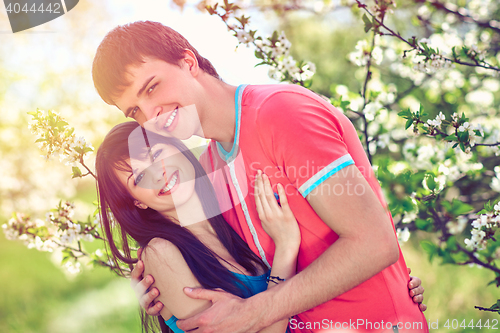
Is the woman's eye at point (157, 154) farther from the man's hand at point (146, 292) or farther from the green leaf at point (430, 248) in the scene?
the green leaf at point (430, 248)

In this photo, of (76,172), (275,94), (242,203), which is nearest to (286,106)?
(275,94)

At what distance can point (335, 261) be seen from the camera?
1.28 meters

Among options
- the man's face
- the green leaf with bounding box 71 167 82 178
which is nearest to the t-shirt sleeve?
the man's face

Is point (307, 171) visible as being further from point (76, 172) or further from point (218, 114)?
point (76, 172)

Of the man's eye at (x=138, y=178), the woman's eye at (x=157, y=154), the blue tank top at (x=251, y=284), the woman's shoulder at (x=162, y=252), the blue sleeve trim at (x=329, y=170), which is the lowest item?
the blue tank top at (x=251, y=284)

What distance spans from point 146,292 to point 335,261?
0.96 metres

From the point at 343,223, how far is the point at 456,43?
254cm

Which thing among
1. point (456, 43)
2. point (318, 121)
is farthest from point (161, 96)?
point (456, 43)

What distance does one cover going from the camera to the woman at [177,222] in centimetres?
152

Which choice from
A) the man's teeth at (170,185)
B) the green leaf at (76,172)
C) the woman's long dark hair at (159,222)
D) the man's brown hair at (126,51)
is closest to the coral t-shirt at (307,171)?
the woman's long dark hair at (159,222)

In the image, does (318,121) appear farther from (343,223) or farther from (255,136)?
(343,223)

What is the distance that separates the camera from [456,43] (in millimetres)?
2852

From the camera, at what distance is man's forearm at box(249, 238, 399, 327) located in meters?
1.25

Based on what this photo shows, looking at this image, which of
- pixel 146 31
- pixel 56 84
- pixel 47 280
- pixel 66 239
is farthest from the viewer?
pixel 56 84
